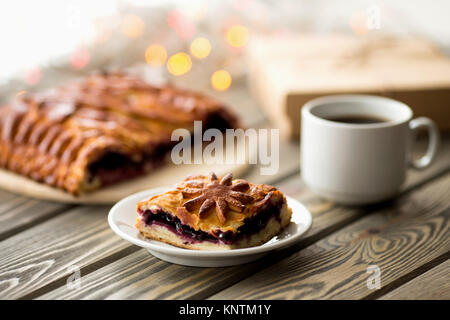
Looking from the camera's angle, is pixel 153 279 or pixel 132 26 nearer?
pixel 153 279

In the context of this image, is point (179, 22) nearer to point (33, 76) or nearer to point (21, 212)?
point (33, 76)

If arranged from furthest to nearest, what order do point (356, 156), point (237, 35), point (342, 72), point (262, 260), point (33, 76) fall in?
point (237, 35) → point (33, 76) → point (342, 72) → point (356, 156) → point (262, 260)

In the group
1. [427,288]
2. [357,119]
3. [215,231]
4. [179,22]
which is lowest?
[427,288]

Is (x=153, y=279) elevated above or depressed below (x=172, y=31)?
below

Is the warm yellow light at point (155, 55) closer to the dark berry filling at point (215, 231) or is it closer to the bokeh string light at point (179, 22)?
the bokeh string light at point (179, 22)

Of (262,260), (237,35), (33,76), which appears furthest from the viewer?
(237,35)

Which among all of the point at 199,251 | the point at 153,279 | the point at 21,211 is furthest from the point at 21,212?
the point at 199,251
